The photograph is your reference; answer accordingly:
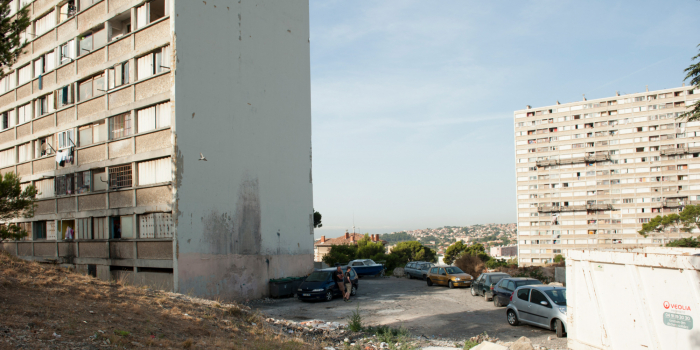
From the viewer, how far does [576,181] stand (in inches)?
4825

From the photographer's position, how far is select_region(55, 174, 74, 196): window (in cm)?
2547

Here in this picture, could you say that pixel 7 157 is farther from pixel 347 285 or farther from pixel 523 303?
pixel 523 303

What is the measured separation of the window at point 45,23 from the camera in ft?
91.1

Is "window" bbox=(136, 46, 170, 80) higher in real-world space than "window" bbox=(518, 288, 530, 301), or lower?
higher

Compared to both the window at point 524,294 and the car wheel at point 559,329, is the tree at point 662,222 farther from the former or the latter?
the car wheel at point 559,329

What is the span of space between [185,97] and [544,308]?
16.4 m

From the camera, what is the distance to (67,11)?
2686 cm

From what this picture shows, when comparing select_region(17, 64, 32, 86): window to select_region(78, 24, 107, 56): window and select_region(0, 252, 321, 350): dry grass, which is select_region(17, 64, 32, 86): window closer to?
select_region(78, 24, 107, 56): window

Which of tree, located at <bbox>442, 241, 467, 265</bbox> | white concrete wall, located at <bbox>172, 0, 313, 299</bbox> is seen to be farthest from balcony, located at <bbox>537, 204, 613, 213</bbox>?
white concrete wall, located at <bbox>172, 0, 313, 299</bbox>

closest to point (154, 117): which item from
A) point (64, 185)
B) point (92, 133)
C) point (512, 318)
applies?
point (92, 133)

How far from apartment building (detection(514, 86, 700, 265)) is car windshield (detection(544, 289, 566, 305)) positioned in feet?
360

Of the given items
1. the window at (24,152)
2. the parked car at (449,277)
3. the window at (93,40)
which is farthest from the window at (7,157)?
the parked car at (449,277)

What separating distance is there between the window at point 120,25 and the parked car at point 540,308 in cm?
2176

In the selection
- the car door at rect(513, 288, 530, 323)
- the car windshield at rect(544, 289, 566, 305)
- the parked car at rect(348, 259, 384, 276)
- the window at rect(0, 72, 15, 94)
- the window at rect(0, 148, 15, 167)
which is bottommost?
the parked car at rect(348, 259, 384, 276)
